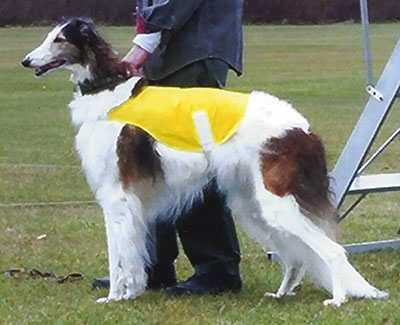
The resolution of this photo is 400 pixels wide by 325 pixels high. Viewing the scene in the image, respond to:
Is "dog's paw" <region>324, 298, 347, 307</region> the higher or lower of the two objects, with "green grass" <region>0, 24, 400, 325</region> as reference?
higher

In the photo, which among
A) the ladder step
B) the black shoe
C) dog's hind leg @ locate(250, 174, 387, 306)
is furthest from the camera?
the ladder step

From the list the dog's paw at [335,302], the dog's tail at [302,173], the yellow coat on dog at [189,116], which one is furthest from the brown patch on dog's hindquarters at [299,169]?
the dog's paw at [335,302]

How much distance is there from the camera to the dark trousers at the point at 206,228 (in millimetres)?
6609

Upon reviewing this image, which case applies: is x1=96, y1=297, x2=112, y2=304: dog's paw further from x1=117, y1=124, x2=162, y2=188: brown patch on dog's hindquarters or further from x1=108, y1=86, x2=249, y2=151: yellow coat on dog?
x1=108, y1=86, x2=249, y2=151: yellow coat on dog

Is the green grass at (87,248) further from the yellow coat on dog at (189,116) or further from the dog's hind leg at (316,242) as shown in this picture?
the yellow coat on dog at (189,116)

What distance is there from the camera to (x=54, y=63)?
6379mm

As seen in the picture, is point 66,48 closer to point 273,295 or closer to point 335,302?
point 273,295

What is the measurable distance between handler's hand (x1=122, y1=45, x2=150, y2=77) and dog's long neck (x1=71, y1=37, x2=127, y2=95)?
0.12 feet

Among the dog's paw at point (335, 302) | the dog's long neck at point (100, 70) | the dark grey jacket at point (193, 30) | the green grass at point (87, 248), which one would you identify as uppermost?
the dark grey jacket at point (193, 30)

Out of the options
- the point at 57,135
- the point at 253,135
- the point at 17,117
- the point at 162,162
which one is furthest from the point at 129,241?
the point at 17,117

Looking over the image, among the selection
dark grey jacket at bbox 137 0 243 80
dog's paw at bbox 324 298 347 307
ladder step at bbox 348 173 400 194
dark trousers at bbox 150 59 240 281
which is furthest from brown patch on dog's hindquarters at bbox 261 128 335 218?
ladder step at bbox 348 173 400 194

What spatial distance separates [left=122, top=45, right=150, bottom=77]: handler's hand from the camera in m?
6.49

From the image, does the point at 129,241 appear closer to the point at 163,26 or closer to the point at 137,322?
the point at 137,322

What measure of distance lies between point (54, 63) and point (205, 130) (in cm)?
102
